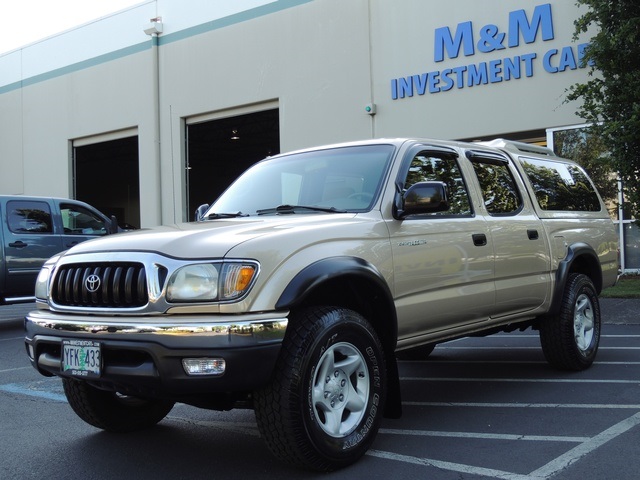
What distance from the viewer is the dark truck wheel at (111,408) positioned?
15.0ft

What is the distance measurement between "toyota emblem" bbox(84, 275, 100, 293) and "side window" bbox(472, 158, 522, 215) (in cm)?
301

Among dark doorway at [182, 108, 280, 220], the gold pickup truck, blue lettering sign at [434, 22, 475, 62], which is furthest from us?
dark doorway at [182, 108, 280, 220]

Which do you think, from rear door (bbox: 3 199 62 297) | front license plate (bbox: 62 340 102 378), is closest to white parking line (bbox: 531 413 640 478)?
front license plate (bbox: 62 340 102 378)

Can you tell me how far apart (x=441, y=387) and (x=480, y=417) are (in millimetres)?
1109

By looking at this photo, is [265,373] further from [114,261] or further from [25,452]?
[25,452]

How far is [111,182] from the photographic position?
130 feet

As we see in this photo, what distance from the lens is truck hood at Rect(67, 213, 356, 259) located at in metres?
3.70

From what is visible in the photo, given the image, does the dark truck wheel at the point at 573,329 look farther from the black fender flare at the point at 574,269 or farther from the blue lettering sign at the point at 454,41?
the blue lettering sign at the point at 454,41

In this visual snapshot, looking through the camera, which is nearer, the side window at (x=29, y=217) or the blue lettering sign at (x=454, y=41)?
the side window at (x=29, y=217)

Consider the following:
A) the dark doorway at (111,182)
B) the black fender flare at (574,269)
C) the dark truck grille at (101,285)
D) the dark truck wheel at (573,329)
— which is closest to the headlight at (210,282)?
the dark truck grille at (101,285)

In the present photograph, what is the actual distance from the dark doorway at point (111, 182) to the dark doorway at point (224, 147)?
3.13 metres

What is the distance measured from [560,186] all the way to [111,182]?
117 ft

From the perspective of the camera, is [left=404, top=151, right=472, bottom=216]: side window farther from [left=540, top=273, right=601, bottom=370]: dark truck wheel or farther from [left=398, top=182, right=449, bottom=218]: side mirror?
[left=540, top=273, right=601, bottom=370]: dark truck wheel

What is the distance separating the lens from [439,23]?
1579cm
